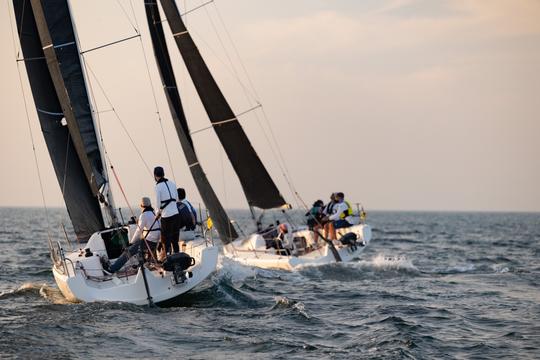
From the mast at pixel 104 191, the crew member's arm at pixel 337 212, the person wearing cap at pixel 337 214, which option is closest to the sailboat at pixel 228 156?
Answer: the person wearing cap at pixel 337 214

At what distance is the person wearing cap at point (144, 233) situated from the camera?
14.1 metres

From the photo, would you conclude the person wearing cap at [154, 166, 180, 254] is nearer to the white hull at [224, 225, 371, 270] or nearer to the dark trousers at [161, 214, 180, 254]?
the dark trousers at [161, 214, 180, 254]

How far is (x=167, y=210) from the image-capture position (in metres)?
13.7

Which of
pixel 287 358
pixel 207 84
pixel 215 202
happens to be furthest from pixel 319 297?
pixel 207 84

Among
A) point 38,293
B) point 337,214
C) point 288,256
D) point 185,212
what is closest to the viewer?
point 185,212

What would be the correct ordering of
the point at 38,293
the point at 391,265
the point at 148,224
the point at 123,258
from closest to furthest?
the point at 148,224
the point at 123,258
the point at 38,293
the point at 391,265

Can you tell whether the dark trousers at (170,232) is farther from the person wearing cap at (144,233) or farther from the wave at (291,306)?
the wave at (291,306)

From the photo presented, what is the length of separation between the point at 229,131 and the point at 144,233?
9631 millimetres

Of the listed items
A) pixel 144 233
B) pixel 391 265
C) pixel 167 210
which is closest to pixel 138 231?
pixel 144 233

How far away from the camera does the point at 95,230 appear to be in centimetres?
1641

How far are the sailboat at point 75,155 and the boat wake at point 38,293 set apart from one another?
1.52 feet

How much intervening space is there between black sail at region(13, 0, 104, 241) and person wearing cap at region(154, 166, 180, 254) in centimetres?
298

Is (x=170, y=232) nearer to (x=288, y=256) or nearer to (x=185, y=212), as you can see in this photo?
(x=185, y=212)

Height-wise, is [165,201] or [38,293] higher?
[165,201]
